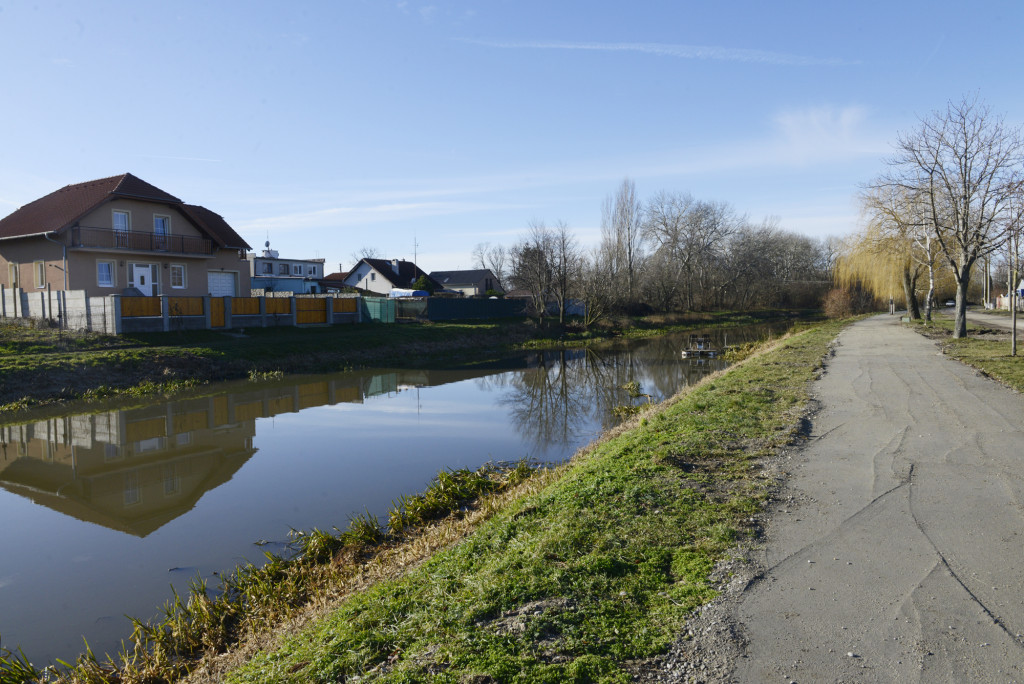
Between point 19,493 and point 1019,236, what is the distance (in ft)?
93.0

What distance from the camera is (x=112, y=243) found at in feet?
97.7

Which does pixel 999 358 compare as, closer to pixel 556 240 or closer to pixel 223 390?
pixel 223 390

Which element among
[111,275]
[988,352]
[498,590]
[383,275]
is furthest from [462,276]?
[498,590]

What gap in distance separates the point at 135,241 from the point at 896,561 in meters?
33.6

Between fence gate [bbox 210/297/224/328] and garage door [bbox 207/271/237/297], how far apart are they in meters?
7.11

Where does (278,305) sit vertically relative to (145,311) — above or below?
above

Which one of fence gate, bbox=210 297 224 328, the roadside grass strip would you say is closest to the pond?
the roadside grass strip

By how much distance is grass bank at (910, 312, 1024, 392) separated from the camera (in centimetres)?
1512

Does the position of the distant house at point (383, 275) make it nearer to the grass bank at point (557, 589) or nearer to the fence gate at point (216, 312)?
the fence gate at point (216, 312)

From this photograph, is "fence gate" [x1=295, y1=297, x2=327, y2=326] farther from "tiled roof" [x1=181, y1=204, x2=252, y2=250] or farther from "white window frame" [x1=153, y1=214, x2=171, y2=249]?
"white window frame" [x1=153, y1=214, x2=171, y2=249]

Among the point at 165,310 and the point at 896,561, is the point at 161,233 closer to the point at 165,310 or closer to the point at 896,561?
the point at 165,310

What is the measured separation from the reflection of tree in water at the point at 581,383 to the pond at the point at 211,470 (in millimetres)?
112

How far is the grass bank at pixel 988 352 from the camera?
15.1m

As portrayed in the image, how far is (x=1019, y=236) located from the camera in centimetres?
2183
